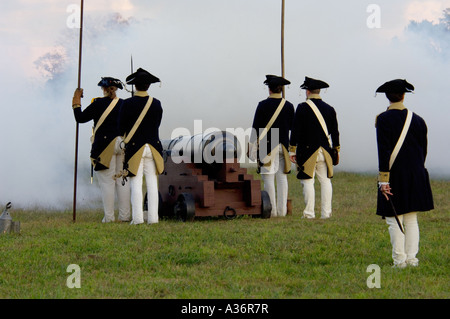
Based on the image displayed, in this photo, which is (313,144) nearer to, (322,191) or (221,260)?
(322,191)

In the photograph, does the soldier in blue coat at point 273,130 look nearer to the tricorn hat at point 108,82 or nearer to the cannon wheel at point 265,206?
the cannon wheel at point 265,206

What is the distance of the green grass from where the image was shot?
6844mm

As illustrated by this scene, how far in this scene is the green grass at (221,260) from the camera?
6.84 m

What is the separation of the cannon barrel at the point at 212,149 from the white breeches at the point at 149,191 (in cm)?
83

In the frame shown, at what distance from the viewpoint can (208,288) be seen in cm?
690

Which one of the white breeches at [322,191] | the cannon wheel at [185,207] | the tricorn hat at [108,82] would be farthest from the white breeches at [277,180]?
the tricorn hat at [108,82]

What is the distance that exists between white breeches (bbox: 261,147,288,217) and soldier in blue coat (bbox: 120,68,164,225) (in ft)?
6.46

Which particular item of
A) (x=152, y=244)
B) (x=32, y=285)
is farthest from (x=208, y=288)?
(x=152, y=244)

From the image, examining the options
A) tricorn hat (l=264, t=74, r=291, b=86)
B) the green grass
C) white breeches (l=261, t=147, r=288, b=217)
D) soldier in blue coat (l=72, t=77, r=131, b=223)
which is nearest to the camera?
the green grass

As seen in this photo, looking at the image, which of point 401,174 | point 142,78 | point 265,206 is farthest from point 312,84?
point 401,174

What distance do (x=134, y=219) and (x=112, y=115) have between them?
1.69 m

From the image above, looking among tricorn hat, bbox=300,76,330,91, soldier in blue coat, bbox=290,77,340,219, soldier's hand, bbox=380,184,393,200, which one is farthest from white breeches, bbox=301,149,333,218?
soldier's hand, bbox=380,184,393,200

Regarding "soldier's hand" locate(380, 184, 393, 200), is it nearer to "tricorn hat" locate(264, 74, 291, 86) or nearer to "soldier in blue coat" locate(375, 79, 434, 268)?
"soldier in blue coat" locate(375, 79, 434, 268)
